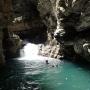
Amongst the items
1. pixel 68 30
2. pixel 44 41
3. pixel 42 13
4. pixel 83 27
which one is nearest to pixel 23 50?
pixel 44 41

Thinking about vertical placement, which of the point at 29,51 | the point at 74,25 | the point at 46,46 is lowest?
the point at 29,51

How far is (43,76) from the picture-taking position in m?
35.3

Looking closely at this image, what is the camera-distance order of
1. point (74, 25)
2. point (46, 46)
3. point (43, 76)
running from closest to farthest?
point (43, 76) → point (74, 25) → point (46, 46)

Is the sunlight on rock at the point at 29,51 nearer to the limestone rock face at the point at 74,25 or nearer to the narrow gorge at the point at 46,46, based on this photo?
the narrow gorge at the point at 46,46

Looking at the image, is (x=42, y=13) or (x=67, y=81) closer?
(x=67, y=81)

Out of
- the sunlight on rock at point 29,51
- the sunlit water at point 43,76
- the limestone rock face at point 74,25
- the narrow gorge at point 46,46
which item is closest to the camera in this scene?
the sunlit water at point 43,76

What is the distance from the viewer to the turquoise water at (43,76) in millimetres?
30078

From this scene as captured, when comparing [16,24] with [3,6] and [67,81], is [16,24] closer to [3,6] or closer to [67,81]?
[3,6]

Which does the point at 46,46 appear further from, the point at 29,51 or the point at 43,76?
the point at 43,76

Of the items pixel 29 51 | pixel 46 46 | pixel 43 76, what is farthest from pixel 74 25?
pixel 29 51

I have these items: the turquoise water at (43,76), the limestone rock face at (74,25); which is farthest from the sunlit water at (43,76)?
the limestone rock face at (74,25)

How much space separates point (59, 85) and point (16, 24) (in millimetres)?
32760

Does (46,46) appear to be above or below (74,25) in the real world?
below

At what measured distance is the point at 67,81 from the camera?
3256cm
